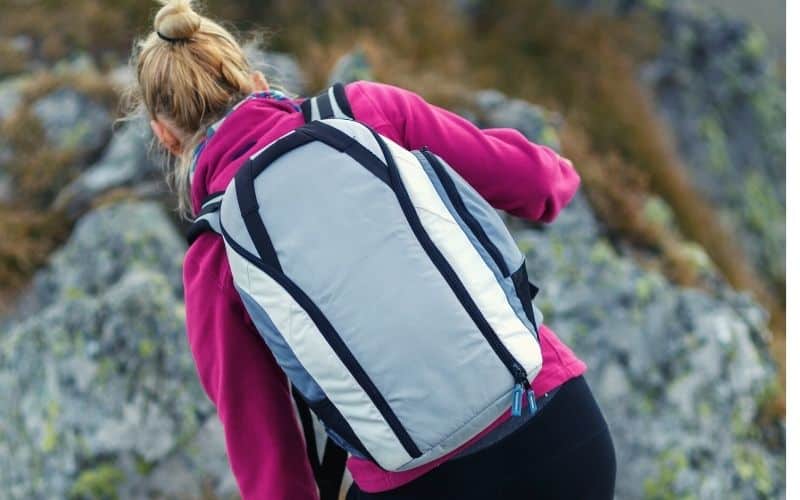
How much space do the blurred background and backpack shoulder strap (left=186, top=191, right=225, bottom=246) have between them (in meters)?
0.94

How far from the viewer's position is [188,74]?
1.85 metres

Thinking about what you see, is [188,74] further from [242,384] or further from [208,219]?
[242,384]

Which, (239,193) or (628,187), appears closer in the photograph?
(239,193)

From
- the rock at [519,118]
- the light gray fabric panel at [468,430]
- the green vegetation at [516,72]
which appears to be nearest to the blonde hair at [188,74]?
the light gray fabric panel at [468,430]

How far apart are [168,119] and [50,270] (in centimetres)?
266

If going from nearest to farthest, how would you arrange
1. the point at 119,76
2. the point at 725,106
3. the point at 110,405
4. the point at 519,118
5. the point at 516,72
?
the point at 110,405, the point at 519,118, the point at 119,76, the point at 516,72, the point at 725,106

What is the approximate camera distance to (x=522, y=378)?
155 cm

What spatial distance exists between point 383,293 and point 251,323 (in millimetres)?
382

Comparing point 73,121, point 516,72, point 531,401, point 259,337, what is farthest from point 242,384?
point 516,72

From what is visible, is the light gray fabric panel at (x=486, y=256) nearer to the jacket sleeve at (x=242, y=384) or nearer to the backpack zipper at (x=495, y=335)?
the backpack zipper at (x=495, y=335)

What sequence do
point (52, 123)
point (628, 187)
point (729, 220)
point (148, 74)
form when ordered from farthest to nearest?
point (729, 220) < point (628, 187) < point (52, 123) < point (148, 74)

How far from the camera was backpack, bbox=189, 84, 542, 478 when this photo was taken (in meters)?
1.49
